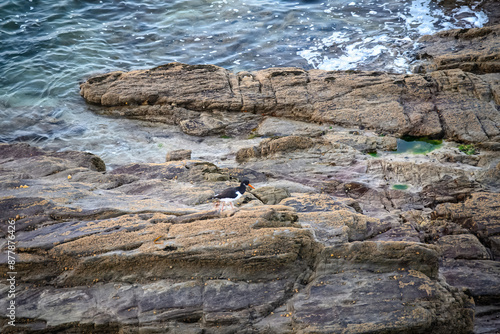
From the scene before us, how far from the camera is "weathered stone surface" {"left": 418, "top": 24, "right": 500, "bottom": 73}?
45.2ft

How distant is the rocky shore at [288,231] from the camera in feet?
18.7

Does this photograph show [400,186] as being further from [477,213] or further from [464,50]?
[464,50]

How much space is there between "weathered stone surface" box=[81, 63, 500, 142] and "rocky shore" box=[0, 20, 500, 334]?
9 centimetres

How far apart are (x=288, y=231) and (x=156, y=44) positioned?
52.4 feet

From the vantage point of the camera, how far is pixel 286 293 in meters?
5.91

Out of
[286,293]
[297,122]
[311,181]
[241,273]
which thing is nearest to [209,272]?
[241,273]

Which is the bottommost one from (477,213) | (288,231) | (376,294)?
(477,213)

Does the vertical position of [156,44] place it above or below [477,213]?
above

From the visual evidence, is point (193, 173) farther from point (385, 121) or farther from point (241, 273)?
point (385, 121)

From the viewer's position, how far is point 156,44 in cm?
1945

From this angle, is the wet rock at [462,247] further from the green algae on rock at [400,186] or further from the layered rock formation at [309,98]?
the layered rock formation at [309,98]

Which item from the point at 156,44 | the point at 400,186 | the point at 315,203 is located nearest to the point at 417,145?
the point at 400,186

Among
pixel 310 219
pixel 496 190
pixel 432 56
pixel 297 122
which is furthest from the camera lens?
pixel 432 56

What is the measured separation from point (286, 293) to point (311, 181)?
14.0ft
